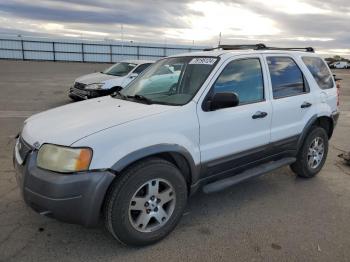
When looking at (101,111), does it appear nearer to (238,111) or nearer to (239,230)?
(238,111)

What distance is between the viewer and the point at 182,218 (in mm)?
3828

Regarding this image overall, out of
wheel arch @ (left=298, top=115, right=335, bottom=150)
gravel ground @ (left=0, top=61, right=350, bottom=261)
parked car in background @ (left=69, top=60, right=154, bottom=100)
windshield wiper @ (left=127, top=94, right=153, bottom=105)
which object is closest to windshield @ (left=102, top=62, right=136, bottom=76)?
parked car in background @ (left=69, top=60, right=154, bottom=100)

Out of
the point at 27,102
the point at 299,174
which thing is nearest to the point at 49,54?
the point at 27,102

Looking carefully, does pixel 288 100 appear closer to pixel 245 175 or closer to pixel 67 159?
pixel 245 175

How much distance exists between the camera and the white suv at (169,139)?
2.89 m

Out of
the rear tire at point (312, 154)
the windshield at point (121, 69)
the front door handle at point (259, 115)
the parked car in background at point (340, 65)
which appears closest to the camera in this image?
the front door handle at point (259, 115)

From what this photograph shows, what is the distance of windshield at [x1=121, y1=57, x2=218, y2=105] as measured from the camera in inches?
147

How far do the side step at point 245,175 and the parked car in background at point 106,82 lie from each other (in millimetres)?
6993

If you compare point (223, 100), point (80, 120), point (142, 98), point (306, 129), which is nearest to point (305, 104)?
point (306, 129)

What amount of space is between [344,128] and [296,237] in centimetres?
588

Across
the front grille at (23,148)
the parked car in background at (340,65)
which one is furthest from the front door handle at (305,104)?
the parked car in background at (340,65)

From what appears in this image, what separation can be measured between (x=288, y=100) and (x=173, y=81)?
1502 millimetres

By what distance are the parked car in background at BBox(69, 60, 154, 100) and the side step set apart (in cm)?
699

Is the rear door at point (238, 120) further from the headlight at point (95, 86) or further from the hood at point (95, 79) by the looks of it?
the hood at point (95, 79)
